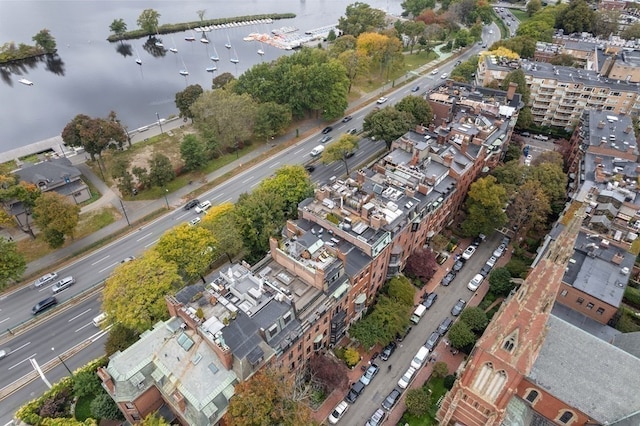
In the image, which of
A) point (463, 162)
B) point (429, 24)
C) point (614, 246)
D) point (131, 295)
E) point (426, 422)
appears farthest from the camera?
point (429, 24)

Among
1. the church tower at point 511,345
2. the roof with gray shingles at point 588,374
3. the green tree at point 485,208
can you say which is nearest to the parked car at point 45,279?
the church tower at point 511,345

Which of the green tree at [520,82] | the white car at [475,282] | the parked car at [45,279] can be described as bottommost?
the white car at [475,282]

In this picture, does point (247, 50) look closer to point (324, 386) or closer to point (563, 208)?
point (563, 208)

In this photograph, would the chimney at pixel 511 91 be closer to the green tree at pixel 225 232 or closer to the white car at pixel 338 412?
the green tree at pixel 225 232

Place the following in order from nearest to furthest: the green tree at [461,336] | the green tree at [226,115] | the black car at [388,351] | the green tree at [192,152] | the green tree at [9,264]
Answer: the green tree at [461,336], the black car at [388,351], the green tree at [9,264], the green tree at [192,152], the green tree at [226,115]

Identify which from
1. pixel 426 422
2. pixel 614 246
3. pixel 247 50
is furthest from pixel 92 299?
pixel 247 50

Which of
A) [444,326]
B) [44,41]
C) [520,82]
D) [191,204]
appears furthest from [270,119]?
[44,41]

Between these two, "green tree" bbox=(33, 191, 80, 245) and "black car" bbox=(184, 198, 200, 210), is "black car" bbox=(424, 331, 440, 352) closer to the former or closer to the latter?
"black car" bbox=(184, 198, 200, 210)

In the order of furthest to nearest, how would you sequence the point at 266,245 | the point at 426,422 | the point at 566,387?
the point at 266,245 → the point at 426,422 → the point at 566,387
